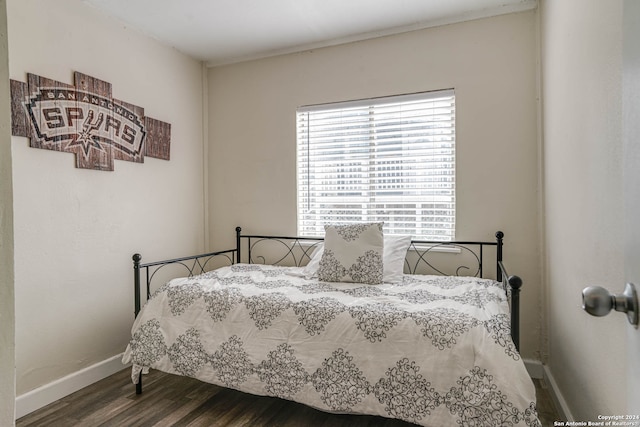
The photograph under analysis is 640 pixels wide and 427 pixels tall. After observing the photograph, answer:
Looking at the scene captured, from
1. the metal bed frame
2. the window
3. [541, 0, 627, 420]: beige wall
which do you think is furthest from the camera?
the window

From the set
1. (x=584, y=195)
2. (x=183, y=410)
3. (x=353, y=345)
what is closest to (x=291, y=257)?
(x=183, y=410)

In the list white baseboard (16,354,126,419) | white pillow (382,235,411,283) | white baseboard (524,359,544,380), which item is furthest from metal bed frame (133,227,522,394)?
white baseboard (524,359,544,380)

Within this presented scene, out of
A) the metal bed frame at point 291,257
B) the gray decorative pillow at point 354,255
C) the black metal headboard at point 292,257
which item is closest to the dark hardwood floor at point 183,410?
the metal bed frame at point 291,257

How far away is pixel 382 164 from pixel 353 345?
1600 millimetres

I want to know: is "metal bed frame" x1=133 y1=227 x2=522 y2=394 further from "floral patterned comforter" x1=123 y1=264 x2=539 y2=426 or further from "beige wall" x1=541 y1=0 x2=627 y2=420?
"beige wall" x1=541 y1=0 x2=627 y2=420

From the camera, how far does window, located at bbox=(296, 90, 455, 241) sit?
273 cm

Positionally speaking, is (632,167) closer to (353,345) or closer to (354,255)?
(353,345)

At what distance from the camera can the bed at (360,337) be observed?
1.49 meters

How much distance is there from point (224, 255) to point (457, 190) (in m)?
2.09

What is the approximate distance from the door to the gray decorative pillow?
5.75 feet

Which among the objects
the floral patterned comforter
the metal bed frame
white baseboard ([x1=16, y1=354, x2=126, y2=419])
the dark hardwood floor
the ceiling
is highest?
the ceiling

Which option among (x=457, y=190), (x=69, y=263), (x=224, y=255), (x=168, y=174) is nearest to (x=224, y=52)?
(x=168, y=174)

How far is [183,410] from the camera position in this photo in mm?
2039

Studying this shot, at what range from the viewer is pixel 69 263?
7.54 feet
